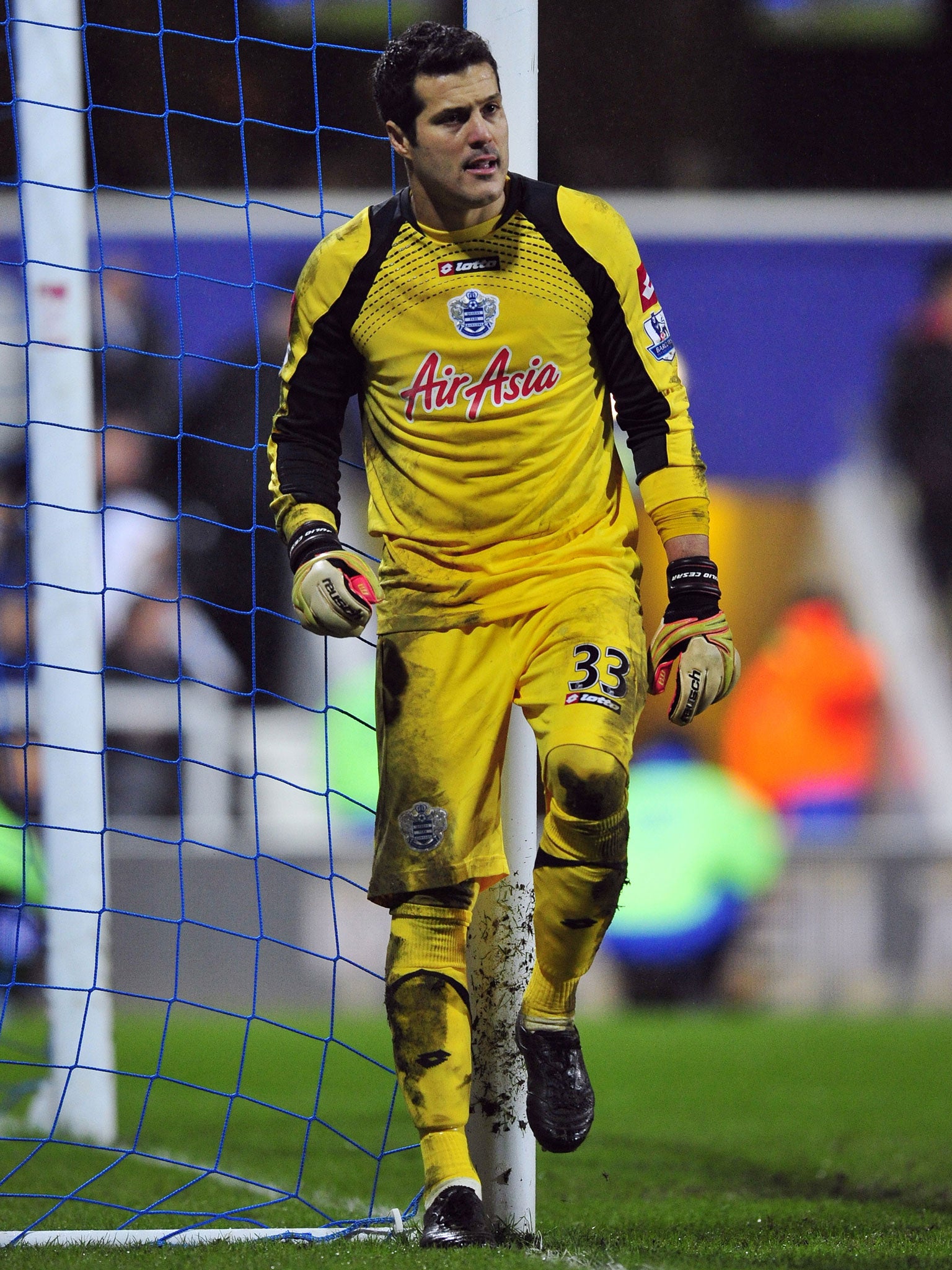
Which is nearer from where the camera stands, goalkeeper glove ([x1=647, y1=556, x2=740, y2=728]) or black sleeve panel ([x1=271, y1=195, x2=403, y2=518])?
goalkeeper glove ([x1=647, y1=556, x2=740, y2=728])

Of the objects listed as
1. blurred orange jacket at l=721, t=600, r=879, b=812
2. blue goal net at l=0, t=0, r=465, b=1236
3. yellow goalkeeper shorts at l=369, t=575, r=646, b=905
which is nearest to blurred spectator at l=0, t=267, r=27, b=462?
blue goal net at l=0, t=0, r=465, b=1236

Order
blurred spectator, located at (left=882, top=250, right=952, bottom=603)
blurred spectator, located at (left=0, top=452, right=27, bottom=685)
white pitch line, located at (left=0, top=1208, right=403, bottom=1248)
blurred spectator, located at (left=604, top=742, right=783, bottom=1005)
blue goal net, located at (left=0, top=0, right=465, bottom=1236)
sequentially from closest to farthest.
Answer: white pitch line, located at (left=0, top=1208, right=403, bottom=1248), blue goal net, located at (left=0, top=0, right=465, bottom=1236), blurred spectator, located at (left=0, top=452, right=27, bottom=685), blurred spectator, located at (left=604, top=742, right=783, bottom=1005), blurred spectator, located at (left=882, top=250, right=952, bottom=603)

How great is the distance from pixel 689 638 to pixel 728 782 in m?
5.21

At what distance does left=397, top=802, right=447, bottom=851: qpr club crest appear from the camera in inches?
110

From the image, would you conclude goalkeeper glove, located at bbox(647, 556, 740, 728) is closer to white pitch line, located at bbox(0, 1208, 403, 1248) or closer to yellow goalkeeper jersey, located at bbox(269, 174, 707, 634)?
yellow goalkeeper jersey, located at bbox(269, 174, 707, 634)

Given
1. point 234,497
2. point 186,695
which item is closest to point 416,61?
point 234,497

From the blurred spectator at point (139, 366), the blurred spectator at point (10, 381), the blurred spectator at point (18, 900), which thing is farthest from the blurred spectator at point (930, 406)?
the blurred spectator at point (18, 900)

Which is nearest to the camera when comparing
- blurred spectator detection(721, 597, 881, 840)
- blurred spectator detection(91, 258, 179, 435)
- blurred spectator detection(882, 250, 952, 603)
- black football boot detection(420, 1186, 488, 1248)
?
black football boot detection(420, 1186, 488, 1248)

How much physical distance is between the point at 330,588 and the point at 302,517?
0.60 ft

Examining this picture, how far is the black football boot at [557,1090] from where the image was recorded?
281 centimetres

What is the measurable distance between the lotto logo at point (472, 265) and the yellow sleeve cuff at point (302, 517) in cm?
43

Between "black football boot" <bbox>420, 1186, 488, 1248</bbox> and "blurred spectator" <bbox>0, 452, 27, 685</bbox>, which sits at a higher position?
"blurred spectator" <bbox>0, 452, 27, 685</bbox>

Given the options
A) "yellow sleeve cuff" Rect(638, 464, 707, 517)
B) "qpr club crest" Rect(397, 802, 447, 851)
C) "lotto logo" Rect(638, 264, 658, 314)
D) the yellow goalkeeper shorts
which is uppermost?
"lotto logo" Rect(638, 264, 658, 314)

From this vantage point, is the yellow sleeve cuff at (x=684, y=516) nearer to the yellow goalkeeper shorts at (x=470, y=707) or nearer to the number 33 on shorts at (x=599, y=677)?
the yellow goalkeeper shorts at (x=470, y=707)
